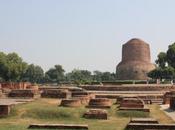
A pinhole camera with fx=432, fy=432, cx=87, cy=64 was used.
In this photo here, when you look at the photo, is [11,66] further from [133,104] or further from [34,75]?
[34,75]

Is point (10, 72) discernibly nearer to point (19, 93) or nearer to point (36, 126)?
point (19, 93)

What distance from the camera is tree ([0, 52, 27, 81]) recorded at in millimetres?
38500

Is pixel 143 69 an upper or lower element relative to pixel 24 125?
upper

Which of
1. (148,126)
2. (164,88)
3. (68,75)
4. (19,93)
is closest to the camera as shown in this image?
(148,126)

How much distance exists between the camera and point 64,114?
12305 millimetres

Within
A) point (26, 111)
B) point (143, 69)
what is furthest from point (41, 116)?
point (143, 69)

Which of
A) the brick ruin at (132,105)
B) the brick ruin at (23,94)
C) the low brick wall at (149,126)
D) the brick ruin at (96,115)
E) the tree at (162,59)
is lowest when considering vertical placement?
the low brick wall at (149,126)

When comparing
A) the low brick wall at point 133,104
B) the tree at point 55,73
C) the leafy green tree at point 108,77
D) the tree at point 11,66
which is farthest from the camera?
the leafy green tree at point 108,77

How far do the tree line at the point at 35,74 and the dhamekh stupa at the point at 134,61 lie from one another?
16.8ft

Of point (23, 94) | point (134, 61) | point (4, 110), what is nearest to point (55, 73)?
point (134, 61)

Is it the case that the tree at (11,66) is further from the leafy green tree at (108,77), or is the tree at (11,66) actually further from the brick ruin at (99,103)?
the leafy green tree at (108,77)

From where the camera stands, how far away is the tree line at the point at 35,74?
127ft

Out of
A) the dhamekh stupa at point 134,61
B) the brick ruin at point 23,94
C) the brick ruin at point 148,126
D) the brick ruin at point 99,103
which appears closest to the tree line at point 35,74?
the dhamekh stupa at point 134,61

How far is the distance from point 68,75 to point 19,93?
66650 millimetres
